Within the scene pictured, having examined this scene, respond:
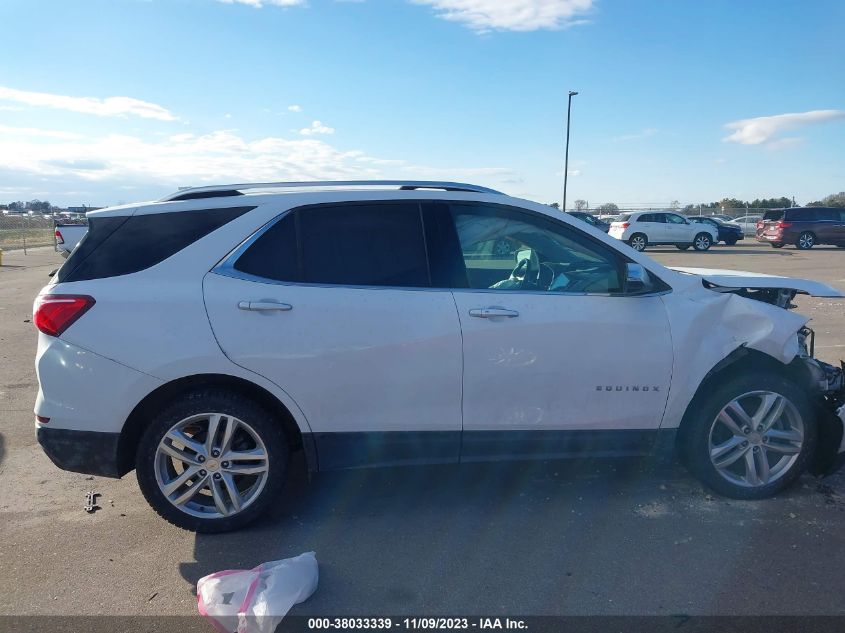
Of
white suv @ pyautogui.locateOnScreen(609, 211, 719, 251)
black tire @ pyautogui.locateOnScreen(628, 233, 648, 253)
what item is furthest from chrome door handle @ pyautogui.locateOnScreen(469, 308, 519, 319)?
black tire @ pyautogui.locateOnScreen(628, 233, 648, 253)

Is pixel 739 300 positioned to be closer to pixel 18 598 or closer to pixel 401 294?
pixel 401 294

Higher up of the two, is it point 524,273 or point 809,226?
point 524,273

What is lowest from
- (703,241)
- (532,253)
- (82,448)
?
(703,241)

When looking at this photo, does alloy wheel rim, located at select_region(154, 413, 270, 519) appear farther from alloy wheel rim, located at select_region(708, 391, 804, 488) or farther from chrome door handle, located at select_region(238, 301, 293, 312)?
alloy wheel rim, located at select_region(708, 391, 804, 488)

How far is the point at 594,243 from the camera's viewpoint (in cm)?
387

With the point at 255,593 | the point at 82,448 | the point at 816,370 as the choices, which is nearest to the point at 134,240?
the point at 82,448

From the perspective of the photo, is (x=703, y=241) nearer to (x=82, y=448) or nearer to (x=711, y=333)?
(x=711, y=333)

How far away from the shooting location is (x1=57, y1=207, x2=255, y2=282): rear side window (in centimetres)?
360

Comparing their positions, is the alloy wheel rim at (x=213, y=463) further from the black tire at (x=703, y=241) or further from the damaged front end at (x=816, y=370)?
the black tire at (x=703, y=241)

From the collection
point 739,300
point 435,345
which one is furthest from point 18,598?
point 739,300

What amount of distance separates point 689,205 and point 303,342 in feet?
218

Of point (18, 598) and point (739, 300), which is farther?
point (739, 300)

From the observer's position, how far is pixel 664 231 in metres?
29.3

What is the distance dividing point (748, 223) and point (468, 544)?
4930 centimetres
